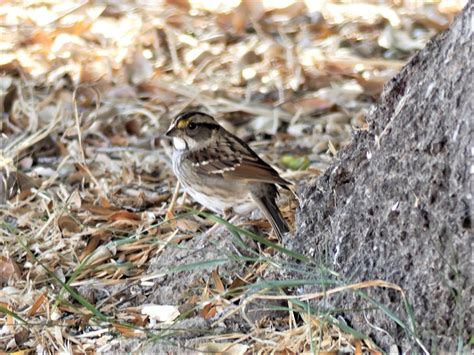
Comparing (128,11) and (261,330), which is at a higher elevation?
(261,330)

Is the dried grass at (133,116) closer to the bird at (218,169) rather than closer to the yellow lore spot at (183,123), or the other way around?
the bird at (218,169)

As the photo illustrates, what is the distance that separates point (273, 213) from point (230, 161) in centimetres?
70

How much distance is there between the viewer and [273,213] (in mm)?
4309

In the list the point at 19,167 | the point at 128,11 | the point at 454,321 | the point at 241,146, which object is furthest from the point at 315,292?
the point at 128,11

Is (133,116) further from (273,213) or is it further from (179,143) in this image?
(273,213)

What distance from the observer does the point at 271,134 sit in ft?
20.6

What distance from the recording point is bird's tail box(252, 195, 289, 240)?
4.12 meters

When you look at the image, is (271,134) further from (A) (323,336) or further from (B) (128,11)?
(A) (323,336)

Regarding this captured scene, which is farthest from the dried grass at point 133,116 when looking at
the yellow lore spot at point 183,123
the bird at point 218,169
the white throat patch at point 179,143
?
the yellow lore spot at point 183,123

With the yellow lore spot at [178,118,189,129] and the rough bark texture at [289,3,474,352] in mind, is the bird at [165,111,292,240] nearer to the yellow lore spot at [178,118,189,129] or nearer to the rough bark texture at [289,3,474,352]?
the yellow lore spot at [178,118,189,129]

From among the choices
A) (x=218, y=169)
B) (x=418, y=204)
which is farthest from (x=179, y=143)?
(x=418, y=204)

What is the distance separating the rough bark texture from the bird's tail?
62cm

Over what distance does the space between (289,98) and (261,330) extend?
136 inches

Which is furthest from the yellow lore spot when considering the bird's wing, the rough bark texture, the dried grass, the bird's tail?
the rough bark texture
